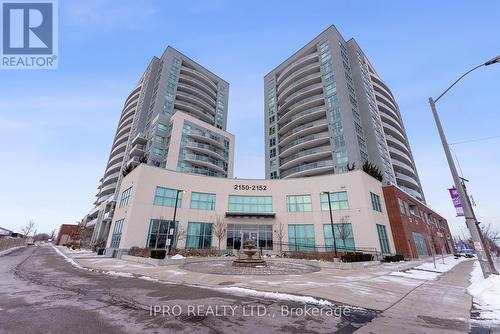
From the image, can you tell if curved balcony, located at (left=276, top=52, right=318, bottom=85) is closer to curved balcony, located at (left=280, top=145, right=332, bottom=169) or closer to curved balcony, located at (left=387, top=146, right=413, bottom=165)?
curved balcony, located at (left=280, top=145, right=332, bottom=169)

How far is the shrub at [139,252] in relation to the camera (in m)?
23.8

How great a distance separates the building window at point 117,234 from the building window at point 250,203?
14.8 m

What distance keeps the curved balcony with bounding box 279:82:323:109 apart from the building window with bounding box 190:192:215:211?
37.1 m

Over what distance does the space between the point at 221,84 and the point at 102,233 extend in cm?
5745

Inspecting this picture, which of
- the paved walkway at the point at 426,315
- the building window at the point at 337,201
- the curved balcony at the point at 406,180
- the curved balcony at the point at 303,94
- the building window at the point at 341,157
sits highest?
the curved balcony at the point at 303,94

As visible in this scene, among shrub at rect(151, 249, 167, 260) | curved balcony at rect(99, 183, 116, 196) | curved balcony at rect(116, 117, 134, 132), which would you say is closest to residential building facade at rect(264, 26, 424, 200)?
shrub at rect(151, 249, 167, 260)

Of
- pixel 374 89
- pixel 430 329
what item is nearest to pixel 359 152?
pixel 374 89

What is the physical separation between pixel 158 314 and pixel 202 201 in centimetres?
2862

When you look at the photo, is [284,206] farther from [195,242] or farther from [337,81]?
[337,81]

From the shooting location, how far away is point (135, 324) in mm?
5418

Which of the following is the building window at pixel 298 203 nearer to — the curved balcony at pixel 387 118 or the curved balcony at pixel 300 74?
the curved balcony at pixel 300 74

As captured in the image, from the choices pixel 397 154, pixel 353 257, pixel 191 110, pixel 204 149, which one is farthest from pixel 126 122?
pixel 397 154

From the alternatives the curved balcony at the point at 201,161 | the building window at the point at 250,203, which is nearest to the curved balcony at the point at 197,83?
the curved balcony at the point at 201,161

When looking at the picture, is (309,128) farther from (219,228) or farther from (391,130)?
(219,228)
